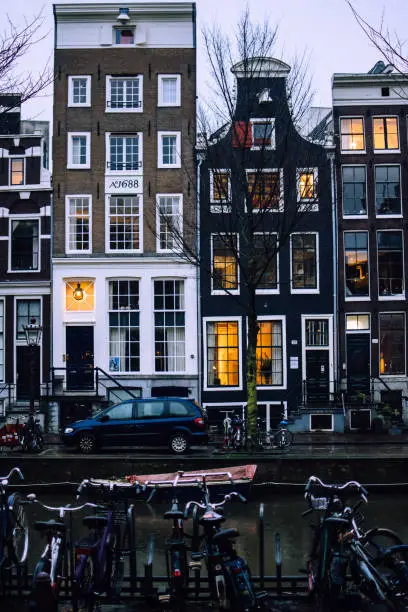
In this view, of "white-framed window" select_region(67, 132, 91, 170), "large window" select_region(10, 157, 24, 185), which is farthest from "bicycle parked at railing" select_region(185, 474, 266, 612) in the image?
"large window" select_region(10, 157, 24, 185)

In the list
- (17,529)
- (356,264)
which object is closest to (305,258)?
(356,264)

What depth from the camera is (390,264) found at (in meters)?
29.4

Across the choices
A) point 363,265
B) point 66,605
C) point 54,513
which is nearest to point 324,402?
point 363,265

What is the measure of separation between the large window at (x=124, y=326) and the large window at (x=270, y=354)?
4.97m

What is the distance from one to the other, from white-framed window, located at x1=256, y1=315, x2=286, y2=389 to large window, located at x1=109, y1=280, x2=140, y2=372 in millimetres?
4977

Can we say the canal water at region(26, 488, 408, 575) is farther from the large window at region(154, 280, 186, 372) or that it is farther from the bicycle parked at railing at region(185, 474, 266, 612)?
the large window at region(154, 280, 186, 372)

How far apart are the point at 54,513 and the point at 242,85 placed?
14.0 m

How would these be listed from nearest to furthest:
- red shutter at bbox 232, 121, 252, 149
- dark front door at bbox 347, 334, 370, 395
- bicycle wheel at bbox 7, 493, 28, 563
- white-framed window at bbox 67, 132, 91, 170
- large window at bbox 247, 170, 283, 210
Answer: bicycle wheel at bbox 7, 493, 28, 563, red shutter at bbox 232, 121, 252, 149, large window at bbox 247, 170, 283, 210, dark front door at bbox 347, 334, 370, 395, white-framed window at bbox 67, 132, 91, 170

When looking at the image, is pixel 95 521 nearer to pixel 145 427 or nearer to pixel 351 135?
pixel 145 427

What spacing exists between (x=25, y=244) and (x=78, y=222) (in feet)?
7.73

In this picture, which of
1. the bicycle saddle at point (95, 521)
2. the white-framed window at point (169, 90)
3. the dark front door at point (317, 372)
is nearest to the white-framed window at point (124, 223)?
the white-framed window at point (169, 90)

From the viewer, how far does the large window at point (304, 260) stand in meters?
29.3

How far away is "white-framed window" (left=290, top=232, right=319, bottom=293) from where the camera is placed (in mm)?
29266

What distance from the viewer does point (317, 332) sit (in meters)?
29.2
